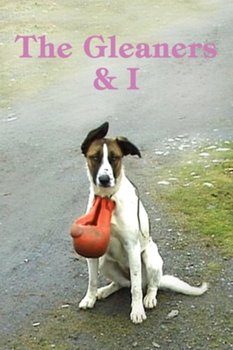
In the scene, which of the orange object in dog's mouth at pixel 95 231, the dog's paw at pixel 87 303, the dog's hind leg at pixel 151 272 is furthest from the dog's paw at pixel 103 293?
the orange object in dog's mouth at pixel 95 231

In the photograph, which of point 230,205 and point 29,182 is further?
point 29,182

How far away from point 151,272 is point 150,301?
0.17 m

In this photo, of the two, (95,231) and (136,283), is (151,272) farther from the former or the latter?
(95,231)

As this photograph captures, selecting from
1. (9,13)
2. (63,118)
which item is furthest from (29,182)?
(9,13)

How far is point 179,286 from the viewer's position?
482 centimetres

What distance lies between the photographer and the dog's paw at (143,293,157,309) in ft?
15.4

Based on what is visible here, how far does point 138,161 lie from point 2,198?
4.68 feet

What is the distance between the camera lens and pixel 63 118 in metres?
9.72

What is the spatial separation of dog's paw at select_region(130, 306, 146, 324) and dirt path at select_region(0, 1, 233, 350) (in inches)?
1.6

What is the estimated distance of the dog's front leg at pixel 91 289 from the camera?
15.3ft

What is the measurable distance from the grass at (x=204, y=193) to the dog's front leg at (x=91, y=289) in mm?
1101

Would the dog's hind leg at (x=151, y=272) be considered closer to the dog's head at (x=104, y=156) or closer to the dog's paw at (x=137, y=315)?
the dog's paw at (x=137, y=315)

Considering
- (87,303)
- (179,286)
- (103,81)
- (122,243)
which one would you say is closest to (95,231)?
(122,243)

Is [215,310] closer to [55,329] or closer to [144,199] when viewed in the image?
[55,329]
